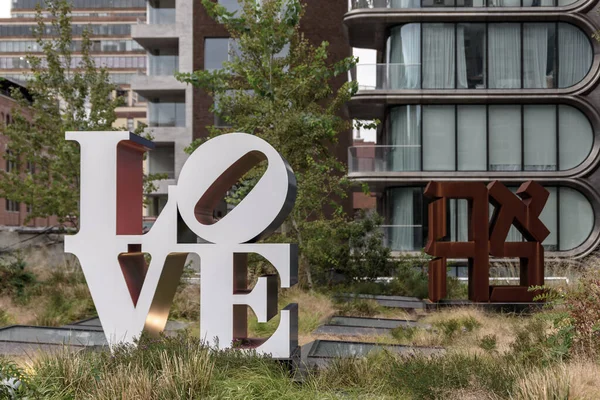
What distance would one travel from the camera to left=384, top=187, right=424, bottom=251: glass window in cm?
3075

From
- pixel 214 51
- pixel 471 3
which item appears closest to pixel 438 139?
pixel 471 3

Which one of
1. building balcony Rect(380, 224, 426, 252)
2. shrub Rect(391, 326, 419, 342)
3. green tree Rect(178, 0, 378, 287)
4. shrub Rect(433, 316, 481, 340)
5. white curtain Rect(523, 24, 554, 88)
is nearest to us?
shrub Rect(391, 326, 419, 342)

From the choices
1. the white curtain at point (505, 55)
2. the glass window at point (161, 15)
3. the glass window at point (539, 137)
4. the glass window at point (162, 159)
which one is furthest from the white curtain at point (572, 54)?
the glass window at point (161, 15)

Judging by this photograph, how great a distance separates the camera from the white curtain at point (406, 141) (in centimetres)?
3092

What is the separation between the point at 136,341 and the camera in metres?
10.8

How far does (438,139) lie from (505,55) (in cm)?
421

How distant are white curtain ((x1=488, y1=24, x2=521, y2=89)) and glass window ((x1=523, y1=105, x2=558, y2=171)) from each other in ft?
4.32

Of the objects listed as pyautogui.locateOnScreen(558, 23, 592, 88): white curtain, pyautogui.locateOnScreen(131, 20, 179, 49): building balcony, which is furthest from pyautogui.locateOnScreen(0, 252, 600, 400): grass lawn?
pyautogui.locateOnScreen(131, 20, 179, 49): building balcony

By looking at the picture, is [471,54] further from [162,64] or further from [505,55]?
[162,64]

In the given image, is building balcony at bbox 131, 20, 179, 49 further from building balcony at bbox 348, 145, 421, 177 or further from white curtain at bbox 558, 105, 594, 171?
white curtain at bbox 558, 105, 594, 171

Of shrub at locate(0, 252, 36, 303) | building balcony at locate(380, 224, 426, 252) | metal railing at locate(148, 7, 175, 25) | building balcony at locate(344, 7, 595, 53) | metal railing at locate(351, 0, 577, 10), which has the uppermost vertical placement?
metal railing at locate(148, 7, 175, 25)

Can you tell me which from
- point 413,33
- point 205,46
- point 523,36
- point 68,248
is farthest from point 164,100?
point 68,248

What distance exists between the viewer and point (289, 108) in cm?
2439

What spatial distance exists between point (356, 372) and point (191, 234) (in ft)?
10.7
